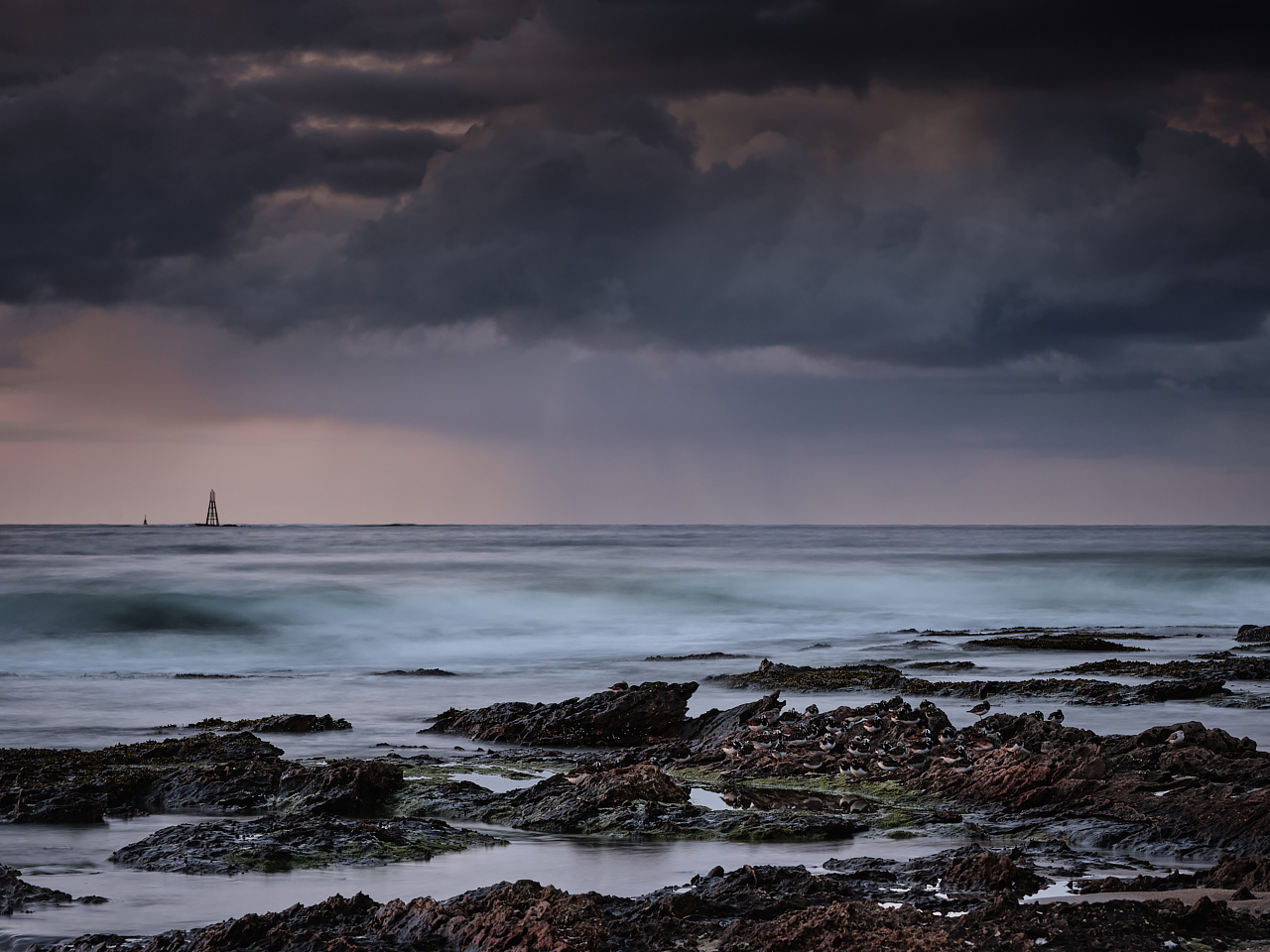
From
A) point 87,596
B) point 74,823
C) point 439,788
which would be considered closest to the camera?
point 74,823

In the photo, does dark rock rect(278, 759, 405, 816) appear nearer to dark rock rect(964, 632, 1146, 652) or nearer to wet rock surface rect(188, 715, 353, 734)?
wet rock surface rect(188, 715, 353, 734)

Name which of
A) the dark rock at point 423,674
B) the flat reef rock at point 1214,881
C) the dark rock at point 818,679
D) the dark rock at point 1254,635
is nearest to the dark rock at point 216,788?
the flat reef rock at point 1214,881

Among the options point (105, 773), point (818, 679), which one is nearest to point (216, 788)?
point (105, 773)

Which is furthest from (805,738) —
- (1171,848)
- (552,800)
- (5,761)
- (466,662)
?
(466,662)

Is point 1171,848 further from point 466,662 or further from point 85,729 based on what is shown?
point 466,662

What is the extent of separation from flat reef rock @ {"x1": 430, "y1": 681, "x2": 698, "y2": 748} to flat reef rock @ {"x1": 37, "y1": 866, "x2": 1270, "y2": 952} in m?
5.42

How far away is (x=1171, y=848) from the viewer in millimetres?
5281

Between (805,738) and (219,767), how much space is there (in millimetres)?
3745

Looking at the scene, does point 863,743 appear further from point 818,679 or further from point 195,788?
point 818,679

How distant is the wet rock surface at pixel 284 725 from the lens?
9.85 metres

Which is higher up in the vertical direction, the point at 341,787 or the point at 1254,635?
the point at 341,787

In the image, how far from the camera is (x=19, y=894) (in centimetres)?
449

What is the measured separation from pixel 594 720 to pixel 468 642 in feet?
48.2

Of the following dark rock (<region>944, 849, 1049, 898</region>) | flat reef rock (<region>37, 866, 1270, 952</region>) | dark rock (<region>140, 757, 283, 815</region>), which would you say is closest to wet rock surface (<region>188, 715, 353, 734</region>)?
dark rock (<region>140, 757, 283, 815</region>)
